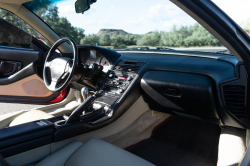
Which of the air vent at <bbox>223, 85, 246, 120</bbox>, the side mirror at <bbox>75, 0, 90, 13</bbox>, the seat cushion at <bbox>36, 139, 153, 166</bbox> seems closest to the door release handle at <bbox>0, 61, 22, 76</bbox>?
the side mirror at <bbox>75, 0, 90, 13</bbox>

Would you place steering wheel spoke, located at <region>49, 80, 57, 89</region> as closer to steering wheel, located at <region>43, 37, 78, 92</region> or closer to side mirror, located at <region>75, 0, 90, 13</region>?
steering wheel, located at <region>43, 37, 78, 92</region>

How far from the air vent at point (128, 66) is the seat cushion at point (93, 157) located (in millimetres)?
848

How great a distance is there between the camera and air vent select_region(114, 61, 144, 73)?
6.74 feet

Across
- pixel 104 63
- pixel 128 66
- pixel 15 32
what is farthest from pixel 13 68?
pixel 128 66

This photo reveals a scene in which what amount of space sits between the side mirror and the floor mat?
4.51 ft

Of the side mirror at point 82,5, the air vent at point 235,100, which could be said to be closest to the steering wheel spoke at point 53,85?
the side mirror at point 82,5

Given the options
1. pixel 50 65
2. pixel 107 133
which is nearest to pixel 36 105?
pixel 50 65

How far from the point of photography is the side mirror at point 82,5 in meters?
1.61

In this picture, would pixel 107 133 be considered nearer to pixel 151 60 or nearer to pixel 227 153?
pixel 151 60

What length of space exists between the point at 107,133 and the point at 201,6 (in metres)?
1.36

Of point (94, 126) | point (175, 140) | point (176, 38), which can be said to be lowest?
point (175, 140)

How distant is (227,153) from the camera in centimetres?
159

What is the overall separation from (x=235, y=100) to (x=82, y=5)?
1.34 m

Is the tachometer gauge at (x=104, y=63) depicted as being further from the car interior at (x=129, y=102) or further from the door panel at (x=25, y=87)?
the door panel at (x=25, y=87)
